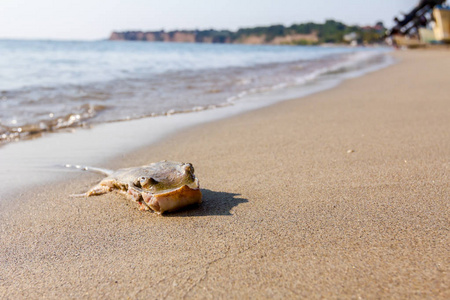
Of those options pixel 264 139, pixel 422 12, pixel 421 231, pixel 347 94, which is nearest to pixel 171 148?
pixel 264 139

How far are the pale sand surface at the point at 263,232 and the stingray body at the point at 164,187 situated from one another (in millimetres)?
80

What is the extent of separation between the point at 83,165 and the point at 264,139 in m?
1.96

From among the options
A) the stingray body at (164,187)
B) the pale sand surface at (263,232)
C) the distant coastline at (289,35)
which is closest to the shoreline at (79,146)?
the pale sand surface at (263,232)

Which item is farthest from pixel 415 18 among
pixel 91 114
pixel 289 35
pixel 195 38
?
pixel 289 35

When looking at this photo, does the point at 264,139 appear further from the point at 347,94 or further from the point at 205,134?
the point at 347,94

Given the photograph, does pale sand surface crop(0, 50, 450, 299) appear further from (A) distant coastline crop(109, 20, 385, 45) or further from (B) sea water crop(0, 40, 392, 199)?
(A) distant coastline crop(109, 20, 385, 45)

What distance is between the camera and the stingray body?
221 cm

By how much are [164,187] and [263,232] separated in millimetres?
694

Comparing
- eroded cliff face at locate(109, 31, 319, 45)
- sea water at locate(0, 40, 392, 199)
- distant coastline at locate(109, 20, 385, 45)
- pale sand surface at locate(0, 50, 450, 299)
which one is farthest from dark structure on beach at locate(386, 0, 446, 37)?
distant coastline at locate(109, 20, 385, 45)

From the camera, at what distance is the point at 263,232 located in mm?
1970

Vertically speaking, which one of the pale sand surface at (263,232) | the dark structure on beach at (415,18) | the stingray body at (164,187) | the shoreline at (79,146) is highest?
the dark structure on beach at (415,18)

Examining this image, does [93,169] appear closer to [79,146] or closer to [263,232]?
[79,146]

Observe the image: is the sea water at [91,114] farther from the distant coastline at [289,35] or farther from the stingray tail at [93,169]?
the distant coastline at [289,35]

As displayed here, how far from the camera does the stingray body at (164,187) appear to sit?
2.21 meters
